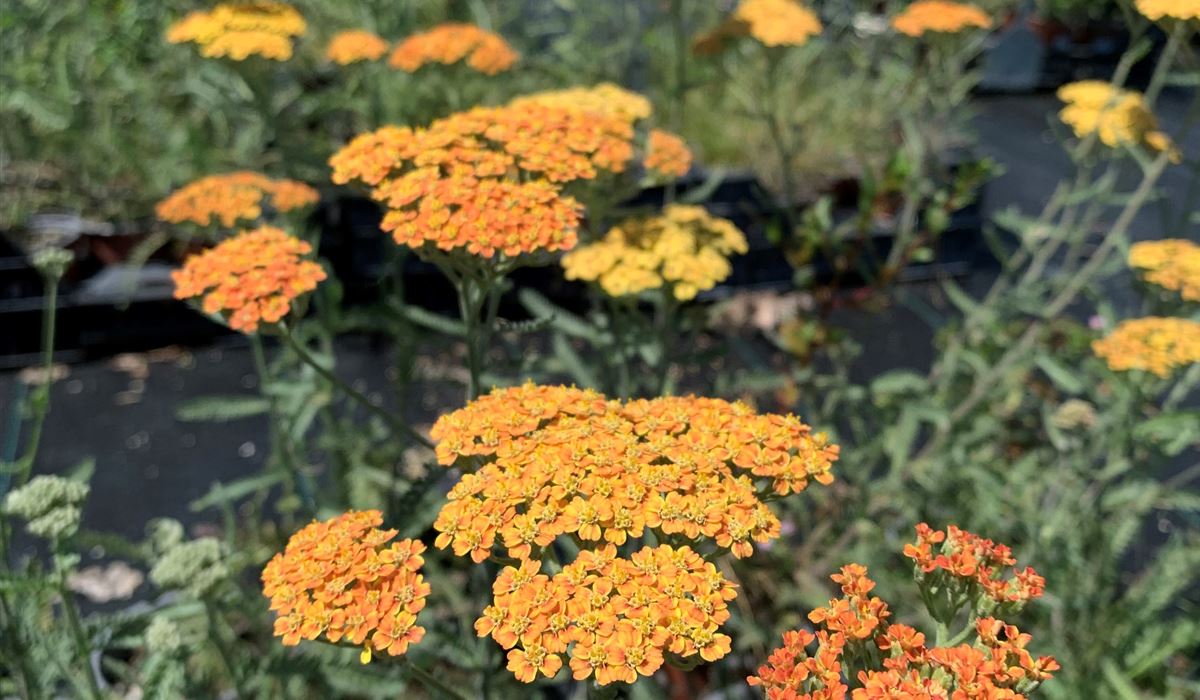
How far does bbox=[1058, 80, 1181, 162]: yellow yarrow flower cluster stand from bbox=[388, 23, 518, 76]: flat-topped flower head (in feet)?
4.80

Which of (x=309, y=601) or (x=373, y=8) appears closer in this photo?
(x=309, y=601)

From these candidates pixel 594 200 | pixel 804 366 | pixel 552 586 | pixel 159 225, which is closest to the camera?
pixel 552 586

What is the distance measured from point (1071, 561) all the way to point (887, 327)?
5.52 feet

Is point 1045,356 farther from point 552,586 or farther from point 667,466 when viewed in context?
point 552,586

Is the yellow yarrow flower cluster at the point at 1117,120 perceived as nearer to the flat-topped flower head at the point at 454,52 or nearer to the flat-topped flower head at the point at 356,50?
the flat-topped flower head at the point at 454,52

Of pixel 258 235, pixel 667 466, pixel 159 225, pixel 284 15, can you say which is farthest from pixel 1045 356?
pixel 159 225

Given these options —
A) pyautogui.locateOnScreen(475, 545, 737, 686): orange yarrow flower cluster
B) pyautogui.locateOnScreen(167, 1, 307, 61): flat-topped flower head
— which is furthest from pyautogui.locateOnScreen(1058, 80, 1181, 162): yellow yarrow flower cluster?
pyautogui.locateOnScreen(167, 1, 307, 61): flat-topped flower head

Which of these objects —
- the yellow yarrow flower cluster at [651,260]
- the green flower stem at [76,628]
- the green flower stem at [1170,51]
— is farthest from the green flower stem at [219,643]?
the green flower stem at [1170,51]

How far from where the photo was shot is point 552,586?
31.5 inches

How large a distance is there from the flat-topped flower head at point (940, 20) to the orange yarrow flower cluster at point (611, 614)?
71.6 inches

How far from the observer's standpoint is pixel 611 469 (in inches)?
35.4

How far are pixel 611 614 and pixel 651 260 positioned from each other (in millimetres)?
805

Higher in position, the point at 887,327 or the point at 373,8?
the point at 373,8

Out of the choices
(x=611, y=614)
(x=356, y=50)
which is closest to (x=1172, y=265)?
(x=611, y=614)
